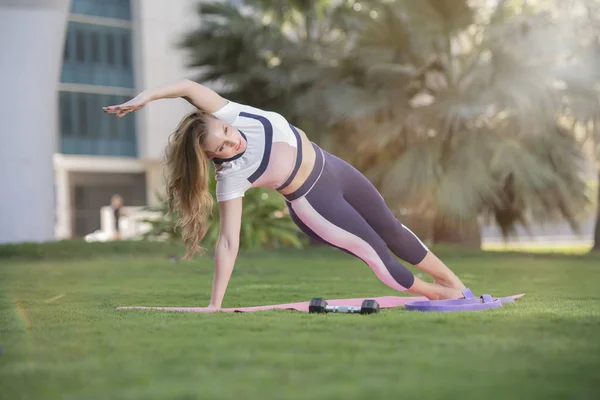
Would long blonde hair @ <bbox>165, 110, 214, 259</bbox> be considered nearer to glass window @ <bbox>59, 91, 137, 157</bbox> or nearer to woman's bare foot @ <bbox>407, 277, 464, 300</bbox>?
woman's bare foot @ <bbox>407, 277, 464, 300</bbox>

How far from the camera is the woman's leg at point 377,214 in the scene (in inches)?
200

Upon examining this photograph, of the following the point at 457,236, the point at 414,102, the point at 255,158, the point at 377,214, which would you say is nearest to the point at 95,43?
the point at 457,236

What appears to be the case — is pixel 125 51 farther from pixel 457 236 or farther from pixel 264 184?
pixel 264 184

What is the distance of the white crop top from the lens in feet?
15.7

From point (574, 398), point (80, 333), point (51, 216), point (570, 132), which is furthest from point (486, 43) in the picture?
point (574, 398)

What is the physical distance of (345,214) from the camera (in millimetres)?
4941

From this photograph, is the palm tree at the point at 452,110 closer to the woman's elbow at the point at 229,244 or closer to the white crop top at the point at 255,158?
the white crop top at the point at 255,158

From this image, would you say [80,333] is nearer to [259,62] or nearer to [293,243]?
[293,243]

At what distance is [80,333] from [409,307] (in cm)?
187

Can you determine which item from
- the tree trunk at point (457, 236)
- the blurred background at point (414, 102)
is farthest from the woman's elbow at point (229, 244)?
the tree trunk at point (457, 236)

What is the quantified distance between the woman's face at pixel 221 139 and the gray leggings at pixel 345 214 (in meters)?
0.46

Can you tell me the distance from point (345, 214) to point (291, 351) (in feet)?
5.88

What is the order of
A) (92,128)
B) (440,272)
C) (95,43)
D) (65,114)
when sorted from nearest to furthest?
(440,272), (65,114), (92,128), (95,43)

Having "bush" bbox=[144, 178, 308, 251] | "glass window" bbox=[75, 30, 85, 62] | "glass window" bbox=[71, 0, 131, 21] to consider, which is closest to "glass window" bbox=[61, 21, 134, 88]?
"glass window" bbox=[75, 30, 85, 62]
